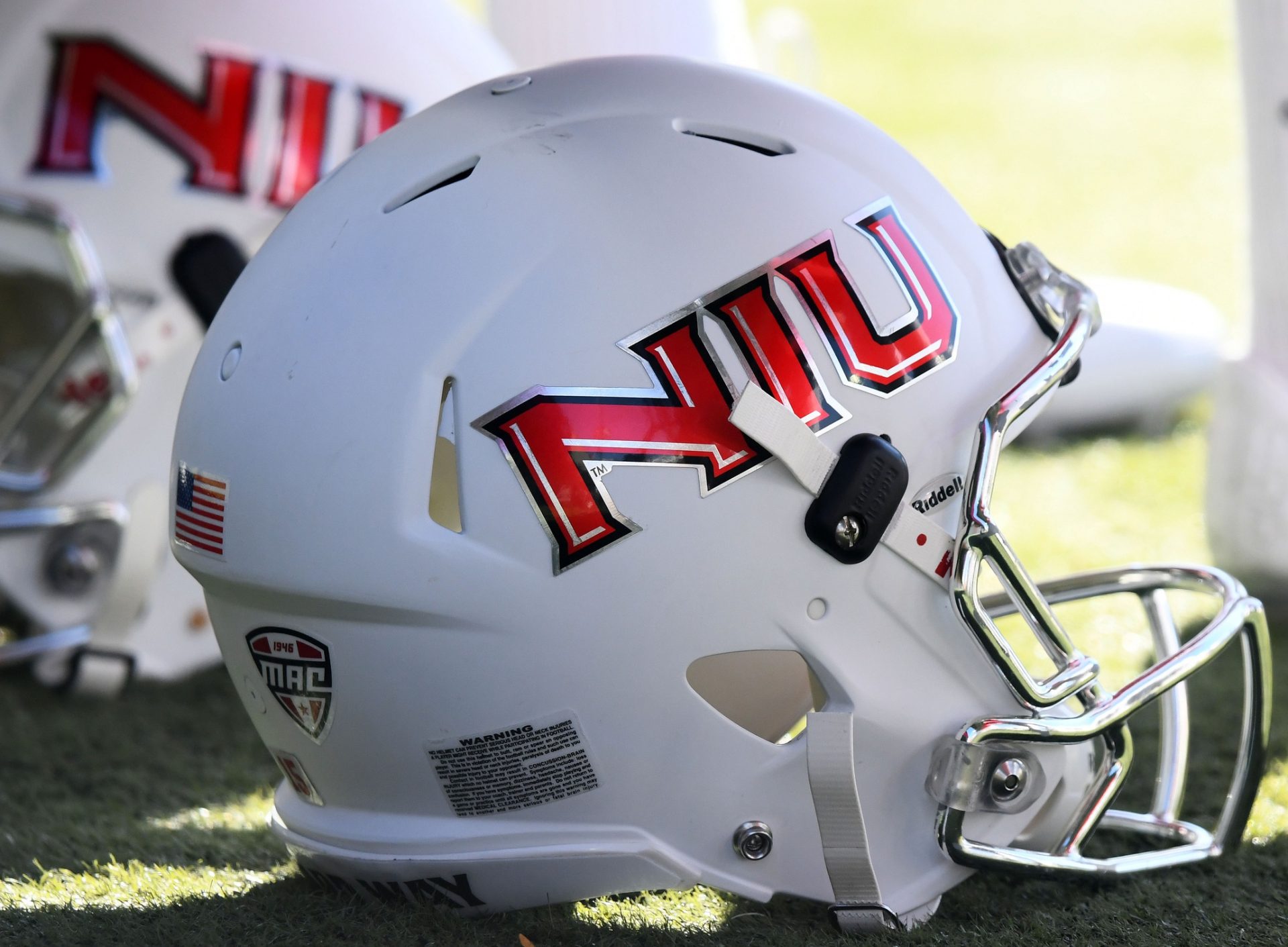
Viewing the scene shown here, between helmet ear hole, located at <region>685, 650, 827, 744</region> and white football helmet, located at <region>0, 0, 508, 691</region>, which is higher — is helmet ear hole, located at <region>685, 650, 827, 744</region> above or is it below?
below

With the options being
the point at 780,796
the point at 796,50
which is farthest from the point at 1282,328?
the point at 780,796

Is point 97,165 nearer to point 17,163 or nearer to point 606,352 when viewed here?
point 17,163

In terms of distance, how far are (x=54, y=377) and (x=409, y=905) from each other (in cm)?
113

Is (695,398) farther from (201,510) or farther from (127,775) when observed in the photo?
(127,775)

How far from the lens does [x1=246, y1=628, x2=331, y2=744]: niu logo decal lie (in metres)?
1.24

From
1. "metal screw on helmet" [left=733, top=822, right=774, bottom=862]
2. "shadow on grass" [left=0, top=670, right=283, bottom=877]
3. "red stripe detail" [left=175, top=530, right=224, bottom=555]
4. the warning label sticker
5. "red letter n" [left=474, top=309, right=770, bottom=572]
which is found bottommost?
"shadow on grass" [left=0, top=670, right=283, bottom=877]

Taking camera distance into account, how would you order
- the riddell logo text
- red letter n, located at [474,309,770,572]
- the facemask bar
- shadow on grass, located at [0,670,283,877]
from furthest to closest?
1. the facemask bar
2. shadow on grass, located at [0,670,283,877]
3. the riddell logo text
4. red letter n, located at [474,309,770,572]

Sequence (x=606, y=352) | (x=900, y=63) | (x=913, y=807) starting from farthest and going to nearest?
(x=900, y=63) < (x=913, y=807) < (x=606, y=352)

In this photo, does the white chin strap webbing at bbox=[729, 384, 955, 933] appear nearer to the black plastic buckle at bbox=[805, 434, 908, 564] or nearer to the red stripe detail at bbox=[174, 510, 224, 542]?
the black plastic buckle at bbox=[805, 434, 908, 564]

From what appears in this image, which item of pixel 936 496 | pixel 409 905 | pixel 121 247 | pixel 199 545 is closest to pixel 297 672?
pixel 199 545

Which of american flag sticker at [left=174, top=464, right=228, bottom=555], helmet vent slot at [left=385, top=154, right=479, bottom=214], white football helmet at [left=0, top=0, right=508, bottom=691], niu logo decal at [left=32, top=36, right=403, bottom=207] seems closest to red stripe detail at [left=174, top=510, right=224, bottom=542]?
american flag sticker at [left=174, top=464, right=228, bottom=555]

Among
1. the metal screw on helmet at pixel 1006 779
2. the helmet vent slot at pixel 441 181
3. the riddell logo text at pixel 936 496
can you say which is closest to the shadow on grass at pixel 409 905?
the metal screw on helmet at pixel 1006 779

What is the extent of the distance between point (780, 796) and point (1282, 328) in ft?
4.75

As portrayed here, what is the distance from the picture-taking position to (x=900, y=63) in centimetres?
955
